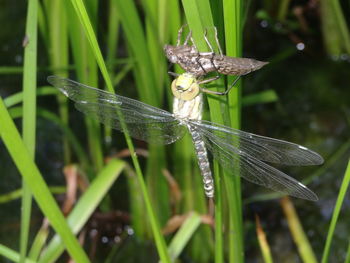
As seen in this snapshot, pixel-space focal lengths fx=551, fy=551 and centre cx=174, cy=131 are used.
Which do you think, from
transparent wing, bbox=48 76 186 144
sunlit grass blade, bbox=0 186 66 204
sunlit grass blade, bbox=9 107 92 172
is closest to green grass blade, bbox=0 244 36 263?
transparent wing, bbox=48 76 186 144

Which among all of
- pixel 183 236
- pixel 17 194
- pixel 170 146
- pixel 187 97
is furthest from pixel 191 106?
pixel 17 194

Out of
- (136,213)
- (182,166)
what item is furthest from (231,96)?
(136,213)

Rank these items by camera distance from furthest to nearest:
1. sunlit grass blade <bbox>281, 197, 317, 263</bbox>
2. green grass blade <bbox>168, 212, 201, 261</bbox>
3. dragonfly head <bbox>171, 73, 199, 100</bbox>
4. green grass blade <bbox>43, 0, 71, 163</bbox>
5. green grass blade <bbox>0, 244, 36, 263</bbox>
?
1. green grass blade <bbox>43, 0, 71, 163</bbox>
2. sunlit grass blade <bbox>281, 197, 317, 263</bbox>
3. green grass blade <bbox>168, 212, 201, 261</bbox>
4. green grass blade <bbox>0, 244, 36, 263</bbox>
5. dragonfly head <bbox>171, 73, 199, 100</bbox>

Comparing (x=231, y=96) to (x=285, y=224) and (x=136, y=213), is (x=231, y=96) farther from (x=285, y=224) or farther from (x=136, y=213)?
(x=285, y=224)

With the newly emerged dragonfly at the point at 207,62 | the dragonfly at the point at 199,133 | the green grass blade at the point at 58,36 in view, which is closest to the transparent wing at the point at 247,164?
the dragonfly at the point at 199,133

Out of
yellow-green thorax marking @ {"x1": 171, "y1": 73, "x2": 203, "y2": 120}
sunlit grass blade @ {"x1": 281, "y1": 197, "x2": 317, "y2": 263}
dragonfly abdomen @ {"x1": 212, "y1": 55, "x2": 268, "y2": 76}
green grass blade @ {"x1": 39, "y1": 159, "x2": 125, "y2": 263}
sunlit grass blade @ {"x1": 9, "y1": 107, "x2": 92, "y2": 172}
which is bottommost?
sunlit grass blade @ {"x1": 281, "y1": 197, "x2": 317, "y2": 263}

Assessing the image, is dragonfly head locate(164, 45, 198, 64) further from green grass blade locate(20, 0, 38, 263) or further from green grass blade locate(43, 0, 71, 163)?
green grass blade locate(43, 0, 71, 163)

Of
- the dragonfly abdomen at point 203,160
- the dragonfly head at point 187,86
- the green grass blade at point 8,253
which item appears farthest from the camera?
the dragonfly abdomen at point 203,160

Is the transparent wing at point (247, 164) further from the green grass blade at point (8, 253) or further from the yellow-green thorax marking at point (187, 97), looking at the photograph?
the green grass blade at point (8, 253)
